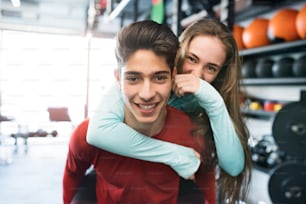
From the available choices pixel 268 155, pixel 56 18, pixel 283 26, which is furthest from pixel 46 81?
pixel 268 155

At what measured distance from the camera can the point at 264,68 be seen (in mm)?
1323

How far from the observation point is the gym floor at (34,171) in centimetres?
36

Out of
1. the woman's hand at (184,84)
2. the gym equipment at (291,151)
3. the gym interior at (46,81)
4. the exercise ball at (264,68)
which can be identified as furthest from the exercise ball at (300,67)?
the woman's hand at (184,84)

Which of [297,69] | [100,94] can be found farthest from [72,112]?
[297,69]

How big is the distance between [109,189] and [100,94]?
0.36ft

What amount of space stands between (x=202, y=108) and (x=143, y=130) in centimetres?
8

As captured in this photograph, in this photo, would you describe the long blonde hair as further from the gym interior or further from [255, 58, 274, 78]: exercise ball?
[255, 58, 274, 78]: exercise ball

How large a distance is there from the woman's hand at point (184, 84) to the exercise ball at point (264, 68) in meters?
1.00

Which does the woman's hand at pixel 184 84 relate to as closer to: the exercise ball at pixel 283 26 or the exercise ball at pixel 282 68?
the exercise ball at pixel 283 26

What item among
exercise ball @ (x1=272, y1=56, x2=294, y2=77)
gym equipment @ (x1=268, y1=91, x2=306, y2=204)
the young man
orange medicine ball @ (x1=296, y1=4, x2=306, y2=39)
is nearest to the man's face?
the young man

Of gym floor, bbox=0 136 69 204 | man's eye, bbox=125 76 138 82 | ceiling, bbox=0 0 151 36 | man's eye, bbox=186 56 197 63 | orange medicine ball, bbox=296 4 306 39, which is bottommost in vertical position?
gym floor, bbox=0 136 69 204

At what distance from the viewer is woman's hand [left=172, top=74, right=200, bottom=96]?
0.34 meters

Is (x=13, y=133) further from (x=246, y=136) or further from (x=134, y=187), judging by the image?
(x=246, y=136)

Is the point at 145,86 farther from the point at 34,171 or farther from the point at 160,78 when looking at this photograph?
the point at 34,171
